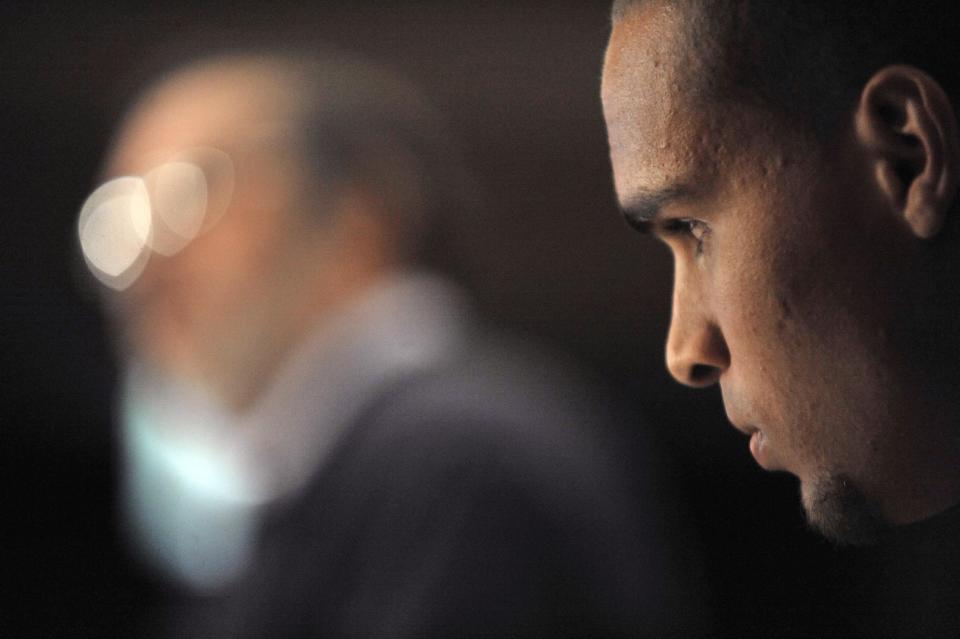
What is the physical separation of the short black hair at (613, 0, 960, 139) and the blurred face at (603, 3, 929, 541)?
21 mm

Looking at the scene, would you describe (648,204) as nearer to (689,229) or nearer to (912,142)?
(689,229)

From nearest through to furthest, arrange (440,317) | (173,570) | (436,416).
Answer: (436,416) → (440,317) → (173,570)

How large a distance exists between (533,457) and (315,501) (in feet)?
1.02

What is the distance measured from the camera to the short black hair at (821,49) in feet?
2.32

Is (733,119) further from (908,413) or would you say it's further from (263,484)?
(263,484)

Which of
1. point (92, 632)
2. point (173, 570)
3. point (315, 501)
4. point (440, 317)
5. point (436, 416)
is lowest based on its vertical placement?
point (92, 632)

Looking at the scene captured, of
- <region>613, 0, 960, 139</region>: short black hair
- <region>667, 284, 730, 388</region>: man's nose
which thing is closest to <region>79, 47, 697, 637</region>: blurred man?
<region>667, 284, 730, 388</region>: man's nose

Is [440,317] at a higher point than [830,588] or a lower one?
higher

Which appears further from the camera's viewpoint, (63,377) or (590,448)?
(63,377)

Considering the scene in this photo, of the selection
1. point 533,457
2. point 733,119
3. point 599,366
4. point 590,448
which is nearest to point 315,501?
point 533,457

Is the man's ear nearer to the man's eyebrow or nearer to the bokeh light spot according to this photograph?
the man's eyebrow

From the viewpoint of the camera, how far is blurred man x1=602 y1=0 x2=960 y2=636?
70 cm

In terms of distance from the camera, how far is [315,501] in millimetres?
1468

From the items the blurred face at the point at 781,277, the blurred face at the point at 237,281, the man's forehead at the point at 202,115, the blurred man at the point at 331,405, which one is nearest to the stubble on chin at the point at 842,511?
the blurred face at the point at 781,277
